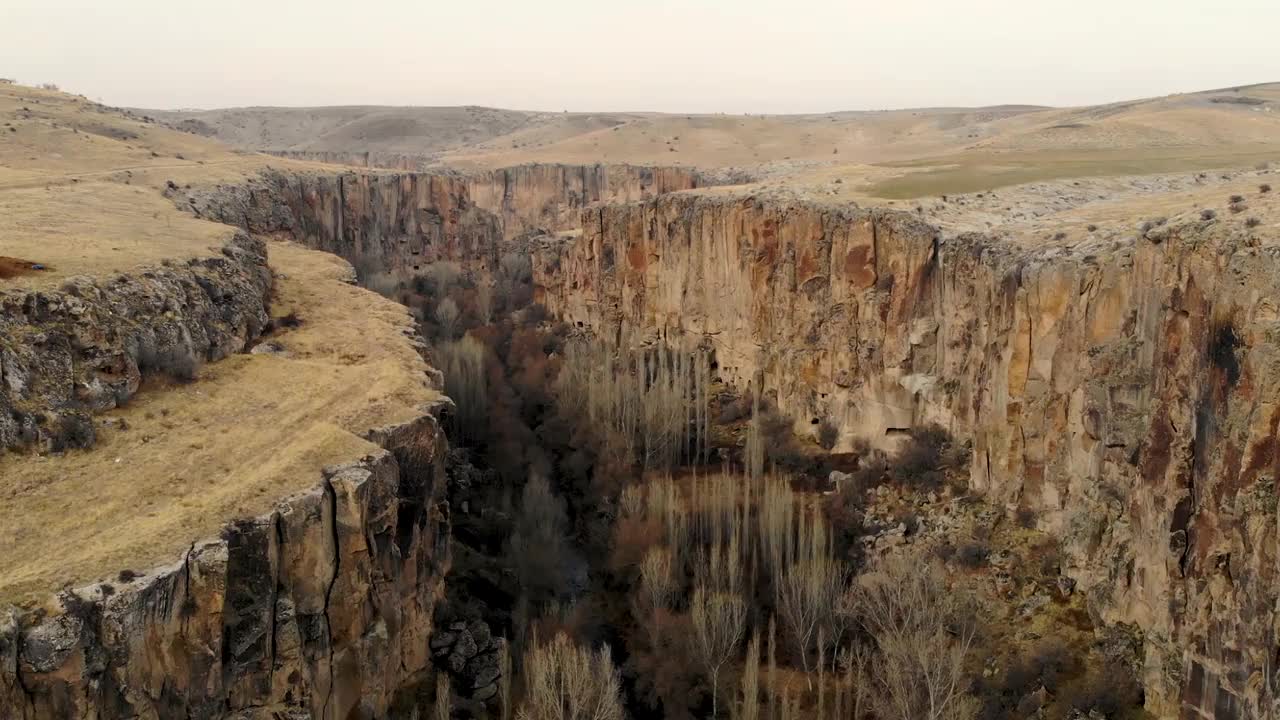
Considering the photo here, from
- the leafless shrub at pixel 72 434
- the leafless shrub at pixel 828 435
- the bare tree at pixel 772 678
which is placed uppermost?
the leafless shrub at pixel 72 434

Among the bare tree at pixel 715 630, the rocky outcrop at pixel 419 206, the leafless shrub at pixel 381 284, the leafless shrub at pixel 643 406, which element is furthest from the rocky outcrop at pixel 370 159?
the bare tree at pixel 715 630

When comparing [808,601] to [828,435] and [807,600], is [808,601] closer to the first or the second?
[807,600]

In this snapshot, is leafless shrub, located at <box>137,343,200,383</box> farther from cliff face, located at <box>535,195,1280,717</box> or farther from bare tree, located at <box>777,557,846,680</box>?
cliff face, located at <box>535,195,1280,717</box>

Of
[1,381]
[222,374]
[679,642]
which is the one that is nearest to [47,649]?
[1,381]

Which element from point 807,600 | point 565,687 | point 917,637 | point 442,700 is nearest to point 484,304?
point 807,600

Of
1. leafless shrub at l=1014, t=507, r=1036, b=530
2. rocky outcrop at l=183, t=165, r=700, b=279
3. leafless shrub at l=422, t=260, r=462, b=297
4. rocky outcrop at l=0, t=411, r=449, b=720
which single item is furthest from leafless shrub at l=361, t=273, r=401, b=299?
leafless shrub at l=1014, t=507, r=1036, b=530

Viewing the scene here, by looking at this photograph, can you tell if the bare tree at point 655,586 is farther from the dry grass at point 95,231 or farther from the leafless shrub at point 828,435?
the dry grass at point 95,231
